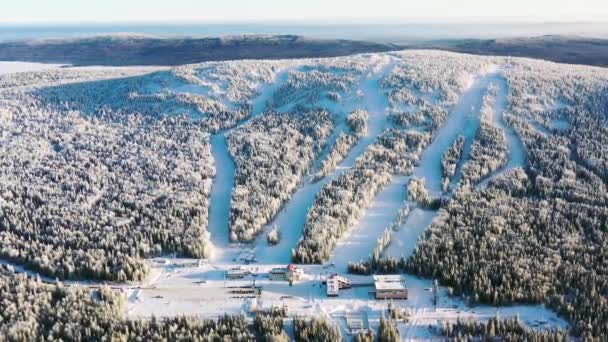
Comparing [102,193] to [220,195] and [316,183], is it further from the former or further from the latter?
[316,183]

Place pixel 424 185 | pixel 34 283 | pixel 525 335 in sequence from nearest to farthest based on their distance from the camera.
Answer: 1. pixel 525 335
2. pixel 34 283
3. pixel 424 185

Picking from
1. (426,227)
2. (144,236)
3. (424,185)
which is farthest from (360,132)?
(144,236)

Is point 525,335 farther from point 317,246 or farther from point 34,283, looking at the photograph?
point 34,283

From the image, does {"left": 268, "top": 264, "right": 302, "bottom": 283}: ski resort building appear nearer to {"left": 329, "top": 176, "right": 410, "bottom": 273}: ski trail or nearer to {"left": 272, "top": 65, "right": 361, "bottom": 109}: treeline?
{"left": 329, "top": 176, "right": 410, "bottom": 273}: ski trail

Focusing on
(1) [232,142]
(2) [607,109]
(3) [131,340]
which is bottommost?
(3) [131,340]

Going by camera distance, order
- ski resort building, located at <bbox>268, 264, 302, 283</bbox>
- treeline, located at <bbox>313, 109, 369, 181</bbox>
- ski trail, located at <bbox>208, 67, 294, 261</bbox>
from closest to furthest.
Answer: ski resort building, located at <bbox>268, 264, 302, 283</bbox>
ski trail, located at <bbox>208, 67, 294, 261</bbox>
treeline, located at <bbox>313, 109, 369, 181</bbox>

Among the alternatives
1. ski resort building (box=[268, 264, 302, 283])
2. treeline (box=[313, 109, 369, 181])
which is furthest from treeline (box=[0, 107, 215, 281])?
treeline (box=[313, 109, 369, 181])
